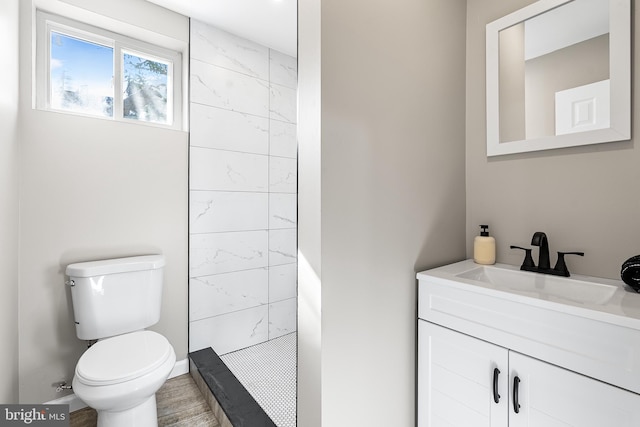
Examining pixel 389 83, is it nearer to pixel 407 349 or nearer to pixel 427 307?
pixel 427 307

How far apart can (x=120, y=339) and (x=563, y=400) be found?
6.43 feet

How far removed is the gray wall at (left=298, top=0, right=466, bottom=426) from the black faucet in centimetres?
35

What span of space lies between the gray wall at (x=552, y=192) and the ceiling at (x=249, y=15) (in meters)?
1.21

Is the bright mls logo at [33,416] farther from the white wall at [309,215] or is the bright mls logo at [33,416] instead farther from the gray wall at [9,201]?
the white wall at [309,215]

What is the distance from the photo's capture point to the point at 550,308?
35.7 inches

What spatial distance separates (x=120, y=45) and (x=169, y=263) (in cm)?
153

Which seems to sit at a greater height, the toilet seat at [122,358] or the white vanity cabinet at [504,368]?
the white vanity cabinet at [504,368]

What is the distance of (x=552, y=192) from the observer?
1.31 meters

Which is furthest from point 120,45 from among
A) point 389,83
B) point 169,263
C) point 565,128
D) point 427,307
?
point 565,128

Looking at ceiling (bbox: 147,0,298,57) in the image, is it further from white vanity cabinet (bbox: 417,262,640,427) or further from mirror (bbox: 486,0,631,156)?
white vanity cabinet (bbox: 417,262,640,427)

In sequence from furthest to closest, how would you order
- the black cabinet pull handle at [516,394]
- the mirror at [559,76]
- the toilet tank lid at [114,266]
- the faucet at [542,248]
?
the toilet tank lid at [114,266] → the faucet at [542,248] → the mirror at [559,76] → the black cabinet pull handle at [516,394]

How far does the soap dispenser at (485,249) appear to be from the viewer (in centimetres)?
144

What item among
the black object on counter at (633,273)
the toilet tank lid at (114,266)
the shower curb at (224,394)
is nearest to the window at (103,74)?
the toilet tank lid at (114,266)

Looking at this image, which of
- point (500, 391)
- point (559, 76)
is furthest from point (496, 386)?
point (559, 76)
